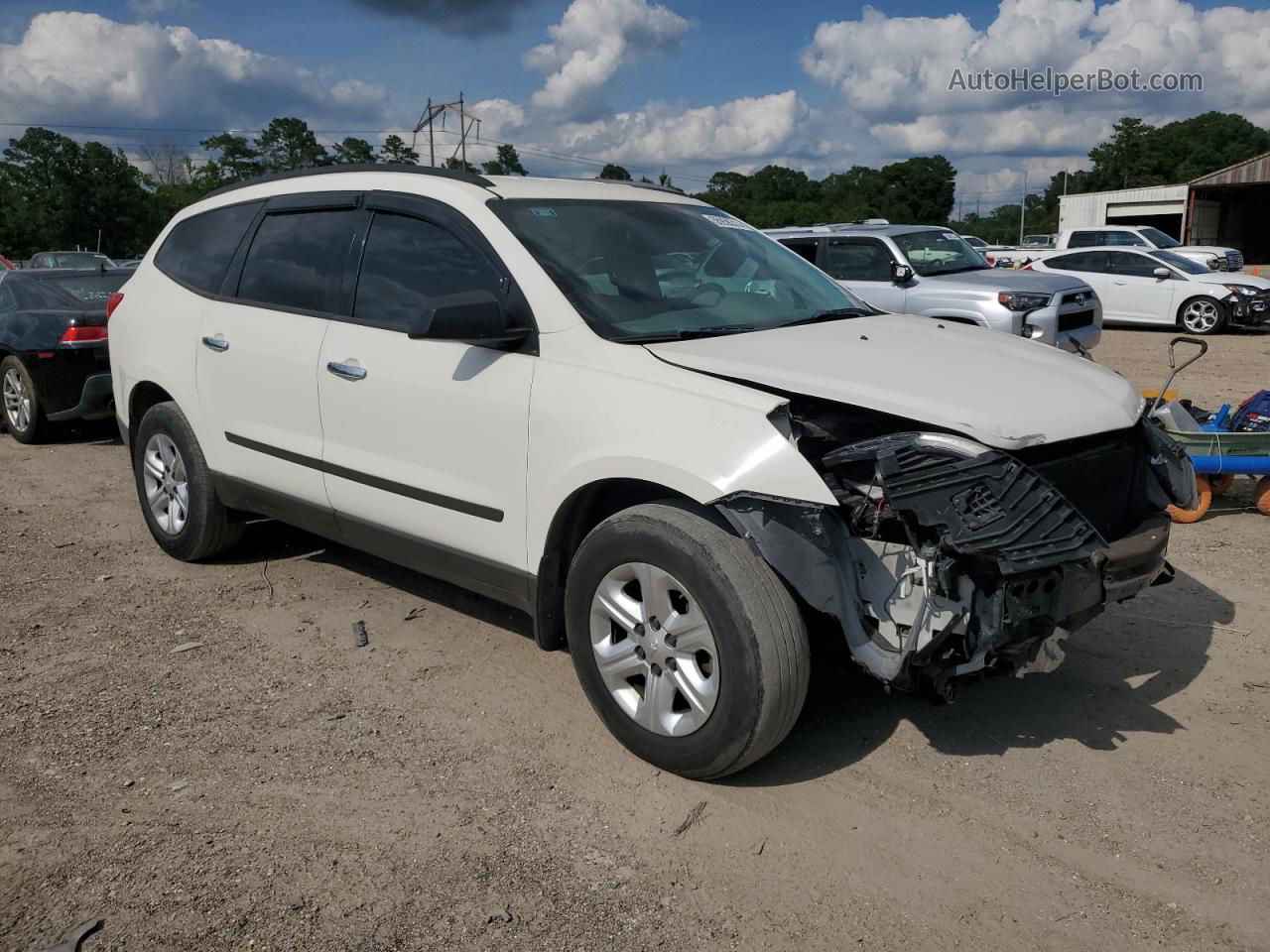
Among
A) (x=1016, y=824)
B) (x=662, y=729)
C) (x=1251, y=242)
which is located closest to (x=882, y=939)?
(x=1016, y=824)

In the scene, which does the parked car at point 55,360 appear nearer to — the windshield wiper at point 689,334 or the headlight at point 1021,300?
the windshield wiper at point 689,334

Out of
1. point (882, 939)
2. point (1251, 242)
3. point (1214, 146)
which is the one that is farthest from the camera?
point (1214, 146)

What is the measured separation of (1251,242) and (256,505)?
51758 millimetres

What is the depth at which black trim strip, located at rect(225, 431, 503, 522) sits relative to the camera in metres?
3.86

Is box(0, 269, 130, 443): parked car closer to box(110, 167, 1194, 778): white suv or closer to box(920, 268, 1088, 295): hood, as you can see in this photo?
box(110, 167, 1194, 778): white suv

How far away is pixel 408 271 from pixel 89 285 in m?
6.92

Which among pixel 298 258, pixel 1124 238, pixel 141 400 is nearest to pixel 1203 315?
pixel 1124 238

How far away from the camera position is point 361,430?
4.23 m

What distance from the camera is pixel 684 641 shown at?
3.27 meters

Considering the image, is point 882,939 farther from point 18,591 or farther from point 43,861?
point 18,591

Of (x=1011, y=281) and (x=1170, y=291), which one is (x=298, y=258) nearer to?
(x=1011, y=281)

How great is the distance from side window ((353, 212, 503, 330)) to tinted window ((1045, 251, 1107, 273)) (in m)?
17.3

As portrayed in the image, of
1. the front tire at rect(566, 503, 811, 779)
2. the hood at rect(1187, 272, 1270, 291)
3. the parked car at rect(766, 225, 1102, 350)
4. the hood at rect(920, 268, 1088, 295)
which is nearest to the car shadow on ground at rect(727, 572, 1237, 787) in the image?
the front tire at rect(566, 503, 811, 779)

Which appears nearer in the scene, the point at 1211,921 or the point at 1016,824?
the point at 1211,921
